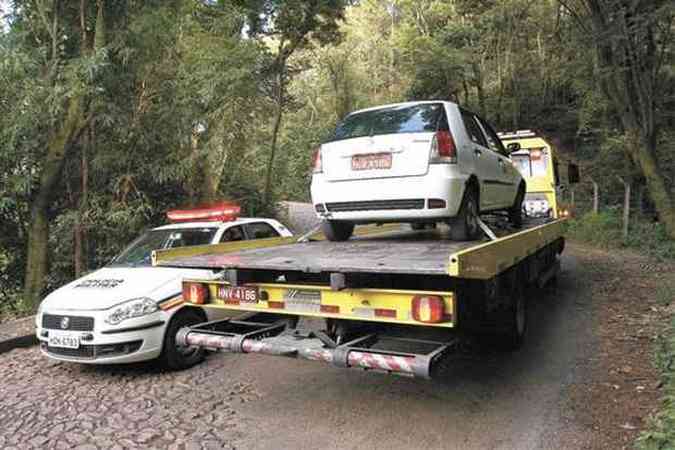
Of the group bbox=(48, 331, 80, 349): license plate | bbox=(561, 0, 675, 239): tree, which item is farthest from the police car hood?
bbox=(561, 0, 675, 239): tree

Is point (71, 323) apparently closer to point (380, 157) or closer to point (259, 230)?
point (259, 230)

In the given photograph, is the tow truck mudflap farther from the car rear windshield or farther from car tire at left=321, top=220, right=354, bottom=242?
the car rear windshield

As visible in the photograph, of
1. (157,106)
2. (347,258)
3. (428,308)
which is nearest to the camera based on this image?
(428,308)

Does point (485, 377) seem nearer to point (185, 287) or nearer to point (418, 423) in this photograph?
point (418, 423)

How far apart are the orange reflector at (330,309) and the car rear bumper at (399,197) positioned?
52.6 inches

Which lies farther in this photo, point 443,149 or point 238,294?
point 443,149

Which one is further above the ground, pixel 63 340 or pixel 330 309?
pixel 330 309

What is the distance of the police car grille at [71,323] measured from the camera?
4863 mm

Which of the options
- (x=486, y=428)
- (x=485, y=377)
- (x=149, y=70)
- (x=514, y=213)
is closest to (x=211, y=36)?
(x=149, y=70)

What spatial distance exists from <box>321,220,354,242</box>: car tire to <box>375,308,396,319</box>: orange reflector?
1.97 meters

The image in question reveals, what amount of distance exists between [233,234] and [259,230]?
1.58 ft

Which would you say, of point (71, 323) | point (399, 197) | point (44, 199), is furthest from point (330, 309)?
point (44, 199)

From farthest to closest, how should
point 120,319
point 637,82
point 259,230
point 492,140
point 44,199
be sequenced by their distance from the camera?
point 637,82
point 44,199
point 259,230
point 492,140
point 120,319

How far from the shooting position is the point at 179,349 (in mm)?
5312
